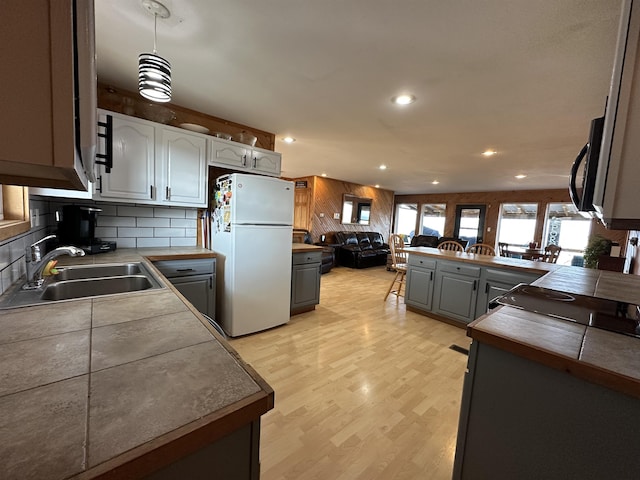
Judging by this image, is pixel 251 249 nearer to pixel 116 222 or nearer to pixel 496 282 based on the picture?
pixel 116 222

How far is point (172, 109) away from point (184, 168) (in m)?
0.65

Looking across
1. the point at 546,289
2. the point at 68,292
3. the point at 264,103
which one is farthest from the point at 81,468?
the point at 264,103

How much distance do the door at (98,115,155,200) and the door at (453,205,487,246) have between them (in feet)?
27.1

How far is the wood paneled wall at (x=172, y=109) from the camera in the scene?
239cm

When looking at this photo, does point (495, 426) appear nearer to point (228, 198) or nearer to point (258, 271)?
point (258, 271)

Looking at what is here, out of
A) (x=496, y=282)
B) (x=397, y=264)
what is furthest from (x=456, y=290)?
(x=397, y=264)

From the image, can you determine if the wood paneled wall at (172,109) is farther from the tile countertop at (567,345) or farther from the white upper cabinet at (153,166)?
the tile countertop at (567,345)

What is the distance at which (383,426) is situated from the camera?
166 centimetres

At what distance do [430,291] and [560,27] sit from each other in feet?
9.04

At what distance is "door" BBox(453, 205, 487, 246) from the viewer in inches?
309

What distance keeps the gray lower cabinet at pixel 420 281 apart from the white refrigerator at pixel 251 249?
1778mm

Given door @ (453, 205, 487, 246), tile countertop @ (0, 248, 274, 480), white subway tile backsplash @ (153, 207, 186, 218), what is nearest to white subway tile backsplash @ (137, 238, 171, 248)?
white subway tile backsplash @ (153, 207, 186, 218)

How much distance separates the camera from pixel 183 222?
2904 mm

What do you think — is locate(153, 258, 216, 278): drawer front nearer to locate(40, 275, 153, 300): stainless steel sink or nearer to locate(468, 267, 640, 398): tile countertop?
locate(40, 275, 153, 300): stainless steel sink
